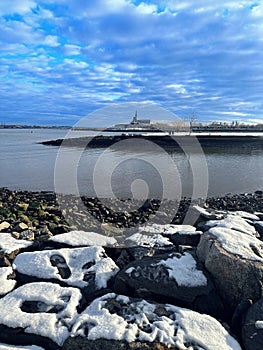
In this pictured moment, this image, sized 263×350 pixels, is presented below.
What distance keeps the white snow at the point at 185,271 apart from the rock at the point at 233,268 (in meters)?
0.18

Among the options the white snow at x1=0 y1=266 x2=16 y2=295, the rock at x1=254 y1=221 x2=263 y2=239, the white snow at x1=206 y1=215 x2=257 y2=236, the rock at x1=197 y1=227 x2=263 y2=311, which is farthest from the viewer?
the rock at x1=254 y1=221 x2=263 y2=239

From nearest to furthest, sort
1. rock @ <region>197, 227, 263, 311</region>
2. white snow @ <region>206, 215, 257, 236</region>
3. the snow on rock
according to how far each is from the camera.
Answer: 1. the snow on rock
2. rock @ <region>197, 227, 263, 311</region>
3. white snow @ <region>206, 215, 257, 236</region>

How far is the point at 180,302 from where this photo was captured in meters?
A: 4.27

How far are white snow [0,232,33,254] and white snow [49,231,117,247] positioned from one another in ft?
1.65

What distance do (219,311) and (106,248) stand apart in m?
2.30

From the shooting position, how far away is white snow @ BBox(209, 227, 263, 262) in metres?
4.55

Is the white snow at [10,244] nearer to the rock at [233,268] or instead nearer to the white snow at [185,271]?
the white snow at [185,271]

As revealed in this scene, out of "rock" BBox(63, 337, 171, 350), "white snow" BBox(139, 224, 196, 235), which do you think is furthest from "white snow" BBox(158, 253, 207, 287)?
"white snow" BBox(139, 224, 196, 235)

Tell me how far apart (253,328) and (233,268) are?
81 centimetres

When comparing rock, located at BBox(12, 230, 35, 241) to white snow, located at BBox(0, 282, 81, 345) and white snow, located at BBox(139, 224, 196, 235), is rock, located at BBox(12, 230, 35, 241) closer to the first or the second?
white snow, located at BBox(0, 282, 81, 345)

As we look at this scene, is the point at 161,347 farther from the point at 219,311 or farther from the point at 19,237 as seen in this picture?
the point at 19,237

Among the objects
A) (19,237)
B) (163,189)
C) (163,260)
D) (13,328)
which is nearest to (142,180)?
(163,189)

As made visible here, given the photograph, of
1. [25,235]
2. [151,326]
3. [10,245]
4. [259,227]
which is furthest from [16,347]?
[259,227]

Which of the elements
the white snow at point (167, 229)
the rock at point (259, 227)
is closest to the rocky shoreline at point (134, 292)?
the white snow at point (167, 229)
